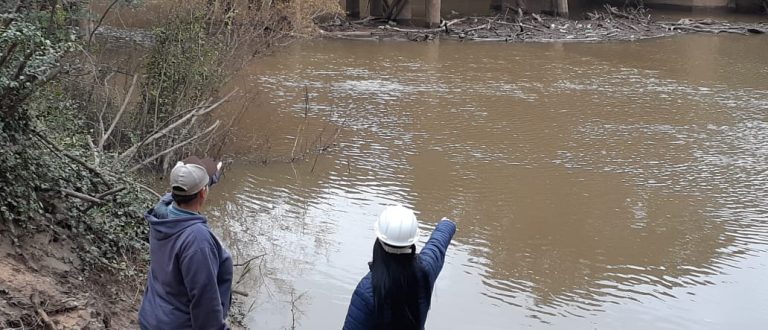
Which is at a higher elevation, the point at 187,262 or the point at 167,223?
the point at 167,223

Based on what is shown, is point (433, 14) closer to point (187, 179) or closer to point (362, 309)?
point (187, 179)

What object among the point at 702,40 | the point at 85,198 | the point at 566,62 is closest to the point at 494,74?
the point at 566,62

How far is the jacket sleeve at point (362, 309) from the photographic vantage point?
2.75 metres

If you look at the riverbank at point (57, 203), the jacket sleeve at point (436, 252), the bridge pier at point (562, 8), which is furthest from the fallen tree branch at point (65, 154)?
the bridge pier at point (562, 8)

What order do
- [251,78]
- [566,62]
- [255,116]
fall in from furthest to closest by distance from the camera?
[566,62], [251,78], [255,116]

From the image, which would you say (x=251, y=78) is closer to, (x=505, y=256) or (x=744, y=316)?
(x=505, y=256)

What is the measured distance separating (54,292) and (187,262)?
1.82 m

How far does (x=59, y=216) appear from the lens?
5.27 metres

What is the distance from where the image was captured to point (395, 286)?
8.88 feet

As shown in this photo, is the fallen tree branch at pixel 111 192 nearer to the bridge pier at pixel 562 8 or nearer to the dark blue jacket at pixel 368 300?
the dark blue jacket at pixel 368 300

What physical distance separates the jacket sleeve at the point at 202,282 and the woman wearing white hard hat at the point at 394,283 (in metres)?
0.52

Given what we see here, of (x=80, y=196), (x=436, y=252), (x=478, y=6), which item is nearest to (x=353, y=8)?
(x=478, y=6)

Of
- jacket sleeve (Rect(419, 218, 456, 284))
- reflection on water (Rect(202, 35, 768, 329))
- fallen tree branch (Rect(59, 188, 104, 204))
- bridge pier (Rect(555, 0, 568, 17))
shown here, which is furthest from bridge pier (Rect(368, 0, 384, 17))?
jacket sleeve (Rect(419, 218, 456, 284))

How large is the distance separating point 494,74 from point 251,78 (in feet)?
16.6
